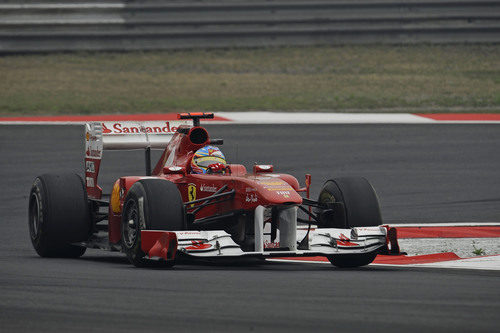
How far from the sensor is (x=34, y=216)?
39.0ft

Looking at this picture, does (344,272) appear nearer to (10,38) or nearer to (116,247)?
(116,247)

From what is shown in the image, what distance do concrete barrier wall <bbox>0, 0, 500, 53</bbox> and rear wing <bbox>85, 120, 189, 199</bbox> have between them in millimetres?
17079

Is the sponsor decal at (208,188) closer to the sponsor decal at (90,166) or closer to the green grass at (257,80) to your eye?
the sponsor decal at (90,166)

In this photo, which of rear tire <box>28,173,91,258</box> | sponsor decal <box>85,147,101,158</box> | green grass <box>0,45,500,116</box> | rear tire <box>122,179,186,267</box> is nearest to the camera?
rear tire <box>122,179,186,267</box>

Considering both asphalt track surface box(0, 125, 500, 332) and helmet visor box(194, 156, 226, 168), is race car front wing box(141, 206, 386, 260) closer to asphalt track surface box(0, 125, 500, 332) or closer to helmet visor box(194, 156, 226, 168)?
asphalt track surface box(0, 125, 500, 332)

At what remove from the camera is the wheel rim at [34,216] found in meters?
11.7

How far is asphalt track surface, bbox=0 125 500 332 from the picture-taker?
6.82 m

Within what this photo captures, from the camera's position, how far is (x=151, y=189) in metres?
9.91

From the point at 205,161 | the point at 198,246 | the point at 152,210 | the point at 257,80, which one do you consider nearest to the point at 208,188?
the point at 205,161

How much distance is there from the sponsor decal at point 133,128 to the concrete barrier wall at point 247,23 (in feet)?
55.9

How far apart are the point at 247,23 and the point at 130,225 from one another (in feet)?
65.4

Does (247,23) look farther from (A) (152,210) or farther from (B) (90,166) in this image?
(A) (152,210)

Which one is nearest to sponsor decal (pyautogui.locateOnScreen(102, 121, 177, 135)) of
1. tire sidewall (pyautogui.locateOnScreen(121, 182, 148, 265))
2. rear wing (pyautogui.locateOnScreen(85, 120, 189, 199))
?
rear wing (pyautogui.locateOnScreen(85, 120, 189, 199))

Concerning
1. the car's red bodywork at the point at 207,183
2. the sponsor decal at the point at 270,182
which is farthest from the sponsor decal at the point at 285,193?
the sponsor decal at the point at 270,182
